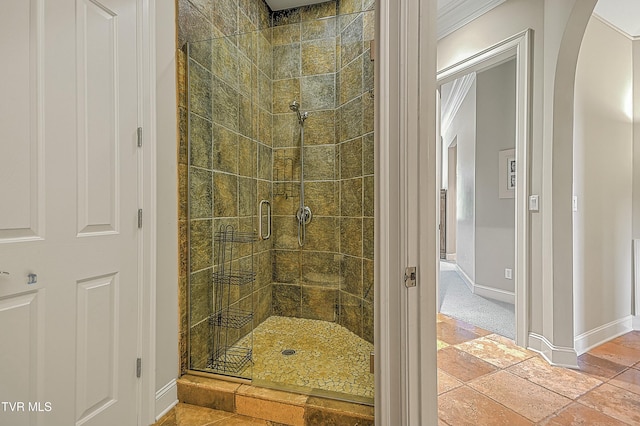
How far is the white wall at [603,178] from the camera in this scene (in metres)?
2.42

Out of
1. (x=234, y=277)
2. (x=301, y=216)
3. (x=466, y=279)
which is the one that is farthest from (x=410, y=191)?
(x=466, y=279)

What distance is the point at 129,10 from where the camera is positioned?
144 centimetres

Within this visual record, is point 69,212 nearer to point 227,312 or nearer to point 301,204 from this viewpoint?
point 227,312

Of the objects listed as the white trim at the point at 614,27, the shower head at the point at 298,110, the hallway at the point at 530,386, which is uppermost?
the white trim at the point at 614,27

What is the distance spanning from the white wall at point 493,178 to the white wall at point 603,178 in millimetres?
957

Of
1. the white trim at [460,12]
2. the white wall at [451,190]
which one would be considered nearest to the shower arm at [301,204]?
the white trim at [460,12]

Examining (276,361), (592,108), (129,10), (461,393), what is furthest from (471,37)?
(276,361)

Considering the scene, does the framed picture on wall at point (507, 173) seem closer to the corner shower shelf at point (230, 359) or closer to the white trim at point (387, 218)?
the white trim at point (387, 218)

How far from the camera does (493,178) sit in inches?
151

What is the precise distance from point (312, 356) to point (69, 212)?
1.64 m

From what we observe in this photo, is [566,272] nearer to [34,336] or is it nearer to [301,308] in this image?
[301,308]

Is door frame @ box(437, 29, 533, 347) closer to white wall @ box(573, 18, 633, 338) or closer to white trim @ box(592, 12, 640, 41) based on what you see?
white wall @ box(573, 18, 633, 338)

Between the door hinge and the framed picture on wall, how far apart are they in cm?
322

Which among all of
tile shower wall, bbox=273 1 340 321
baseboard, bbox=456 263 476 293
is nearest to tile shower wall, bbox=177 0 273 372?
tile shower wall, bbox=273 1 340 321
